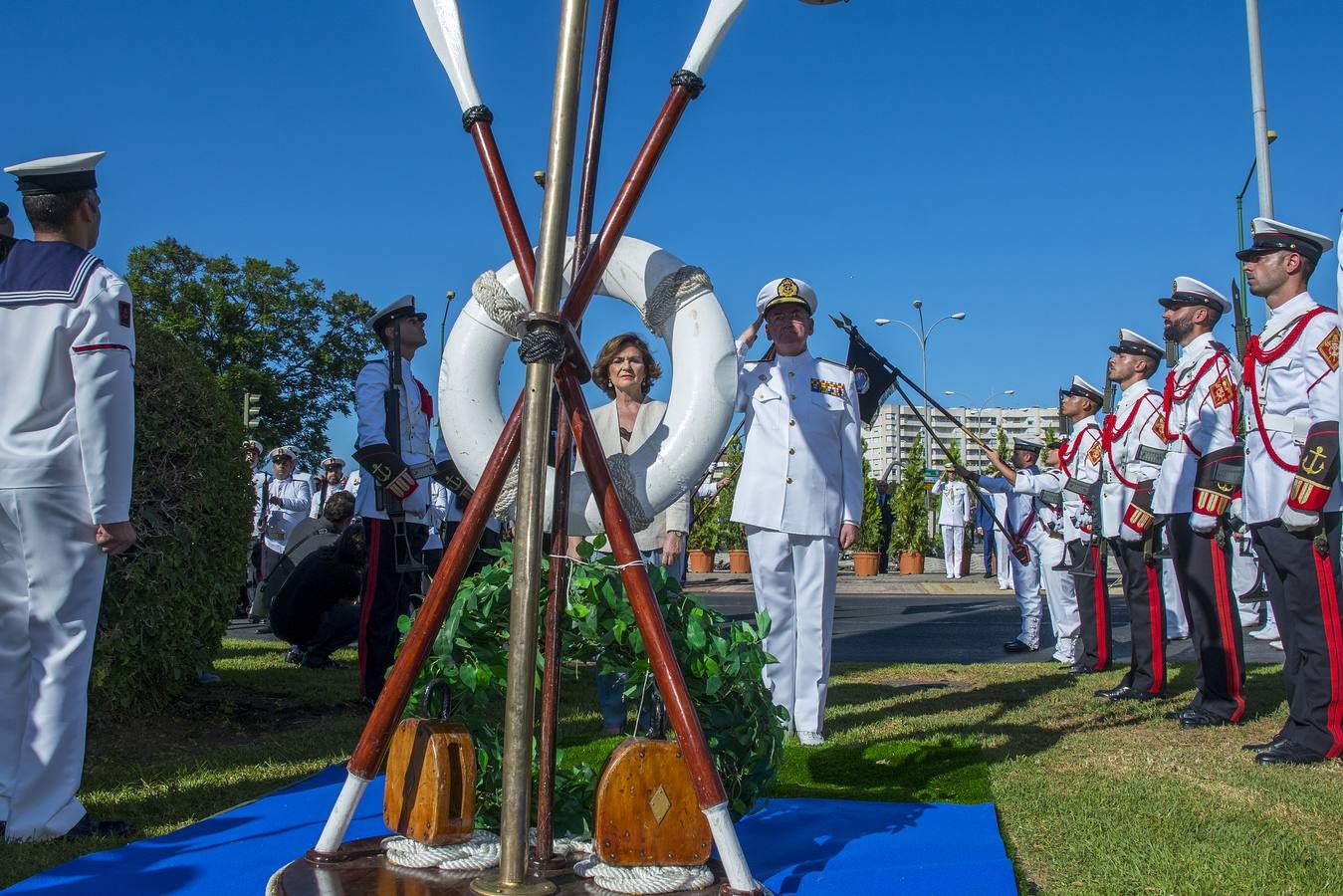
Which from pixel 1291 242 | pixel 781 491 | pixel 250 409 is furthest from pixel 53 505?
pixel 250 409

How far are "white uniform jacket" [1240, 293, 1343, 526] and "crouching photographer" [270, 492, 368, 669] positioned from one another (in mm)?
5677

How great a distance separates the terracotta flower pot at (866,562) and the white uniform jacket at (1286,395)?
638 inches

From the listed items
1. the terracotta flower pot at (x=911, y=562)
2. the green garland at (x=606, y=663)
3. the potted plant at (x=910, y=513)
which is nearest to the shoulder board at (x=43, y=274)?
the green garland at (x=606, y=663)

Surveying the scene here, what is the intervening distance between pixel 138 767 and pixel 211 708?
1.39 m

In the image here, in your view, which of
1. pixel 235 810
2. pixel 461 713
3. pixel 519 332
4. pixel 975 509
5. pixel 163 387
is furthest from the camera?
pixel 975 509

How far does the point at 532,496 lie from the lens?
267cm

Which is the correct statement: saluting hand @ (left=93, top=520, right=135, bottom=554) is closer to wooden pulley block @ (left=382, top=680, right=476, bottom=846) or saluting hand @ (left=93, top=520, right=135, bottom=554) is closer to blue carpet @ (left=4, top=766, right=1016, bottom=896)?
blue carpet @ (left=4, top=766, right=1016, bottom=896)

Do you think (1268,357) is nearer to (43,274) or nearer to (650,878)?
(650,878)

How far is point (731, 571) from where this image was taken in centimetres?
2295

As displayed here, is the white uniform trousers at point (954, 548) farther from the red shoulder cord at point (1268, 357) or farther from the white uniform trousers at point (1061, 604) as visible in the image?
the red shoulder cord at point (1268, 357)

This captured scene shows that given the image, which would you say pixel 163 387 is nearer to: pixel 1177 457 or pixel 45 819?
pixel 45 819

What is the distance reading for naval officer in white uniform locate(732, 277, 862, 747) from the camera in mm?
5277

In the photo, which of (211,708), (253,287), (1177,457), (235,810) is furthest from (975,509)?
(253,287)

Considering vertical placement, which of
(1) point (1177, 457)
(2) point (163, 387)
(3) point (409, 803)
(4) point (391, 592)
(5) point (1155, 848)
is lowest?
→ (5) point (1155, 848)
